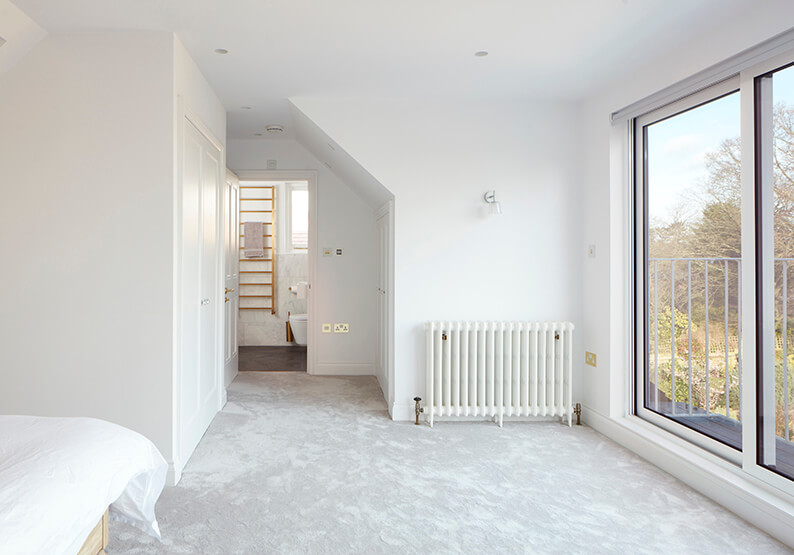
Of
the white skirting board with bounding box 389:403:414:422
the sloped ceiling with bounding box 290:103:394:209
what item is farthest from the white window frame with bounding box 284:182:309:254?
the white skirting board with bounding box 389:403:414:422

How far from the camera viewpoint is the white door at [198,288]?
2975mm

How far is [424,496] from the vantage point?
2.54m

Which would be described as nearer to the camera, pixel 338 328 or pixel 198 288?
pixel 198 288

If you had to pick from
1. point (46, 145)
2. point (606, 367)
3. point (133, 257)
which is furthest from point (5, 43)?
point (606, 367)

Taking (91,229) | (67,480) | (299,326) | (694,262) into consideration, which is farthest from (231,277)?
(694,262)

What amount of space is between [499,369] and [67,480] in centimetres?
290

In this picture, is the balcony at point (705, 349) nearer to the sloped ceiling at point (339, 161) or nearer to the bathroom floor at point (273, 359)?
the sloped ceiling at point (339, 161)

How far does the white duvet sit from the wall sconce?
2835 millimetres

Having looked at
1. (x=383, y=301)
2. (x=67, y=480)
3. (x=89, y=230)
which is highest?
(x=89, y=230)

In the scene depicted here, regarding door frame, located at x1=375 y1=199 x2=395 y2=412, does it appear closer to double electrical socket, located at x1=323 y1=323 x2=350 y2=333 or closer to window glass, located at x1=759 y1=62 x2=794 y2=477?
double electrical socket, located at x1=323 y1=323 x2=350 y2=333

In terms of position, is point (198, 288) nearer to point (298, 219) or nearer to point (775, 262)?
point (775, 262)

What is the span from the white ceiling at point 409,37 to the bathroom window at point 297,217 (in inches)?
152

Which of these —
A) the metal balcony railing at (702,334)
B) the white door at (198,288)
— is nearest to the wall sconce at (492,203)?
the metal balcony railing at (702,334)

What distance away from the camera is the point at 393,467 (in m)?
2.92
